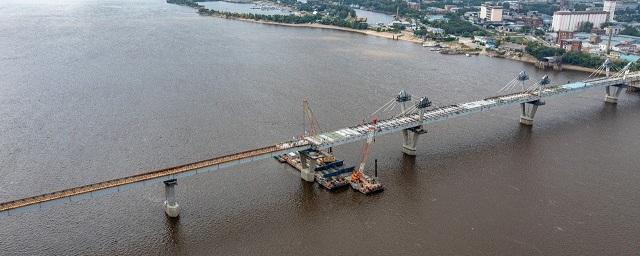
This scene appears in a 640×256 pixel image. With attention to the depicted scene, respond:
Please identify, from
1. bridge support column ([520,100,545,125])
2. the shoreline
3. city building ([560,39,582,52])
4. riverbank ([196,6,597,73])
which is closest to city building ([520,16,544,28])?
riverbank ([196,6,597,73])

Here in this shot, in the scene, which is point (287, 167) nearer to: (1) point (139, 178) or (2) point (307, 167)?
(2) point (307, 167)

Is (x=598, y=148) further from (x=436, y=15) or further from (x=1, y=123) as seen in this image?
(x=436, y=15)

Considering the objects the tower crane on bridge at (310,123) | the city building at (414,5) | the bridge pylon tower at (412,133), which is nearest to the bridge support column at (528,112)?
the bridge pylon tower at (412,133)

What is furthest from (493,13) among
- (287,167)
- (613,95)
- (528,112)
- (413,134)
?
(287,167)

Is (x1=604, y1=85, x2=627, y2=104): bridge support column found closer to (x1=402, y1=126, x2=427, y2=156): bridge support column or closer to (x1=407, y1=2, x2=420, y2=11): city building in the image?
(x1=402, y1=126, x2=427, y2=156): bridge support column

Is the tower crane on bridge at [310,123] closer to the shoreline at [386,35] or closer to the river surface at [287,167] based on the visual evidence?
the river surface at [287,167]

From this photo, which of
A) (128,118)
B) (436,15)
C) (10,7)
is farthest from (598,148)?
(10,7)
